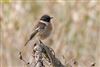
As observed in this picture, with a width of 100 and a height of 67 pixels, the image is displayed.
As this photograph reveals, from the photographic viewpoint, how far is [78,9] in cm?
919

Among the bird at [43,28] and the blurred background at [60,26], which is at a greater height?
the bird at [43,28]

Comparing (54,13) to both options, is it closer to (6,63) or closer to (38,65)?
(6,63)

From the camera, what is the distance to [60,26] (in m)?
8.36

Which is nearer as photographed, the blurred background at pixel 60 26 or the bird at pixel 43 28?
the bird at pixel 43 28

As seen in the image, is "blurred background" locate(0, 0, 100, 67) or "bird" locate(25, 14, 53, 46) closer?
"bird" locate(25, 14, 53, 46)

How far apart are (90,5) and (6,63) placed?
2.87 metres

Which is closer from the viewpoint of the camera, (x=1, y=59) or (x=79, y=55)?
(x=1, y=59)

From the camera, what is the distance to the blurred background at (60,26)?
8.02 m

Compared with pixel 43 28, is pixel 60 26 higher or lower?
lower

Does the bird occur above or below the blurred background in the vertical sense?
above

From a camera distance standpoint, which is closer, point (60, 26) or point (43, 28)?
point (43, 28)

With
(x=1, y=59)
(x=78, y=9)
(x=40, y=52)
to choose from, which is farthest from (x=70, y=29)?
(x=40, y=52)

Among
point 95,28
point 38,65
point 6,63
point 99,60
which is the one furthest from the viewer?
point 95,28

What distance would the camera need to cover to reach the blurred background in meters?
8.02
